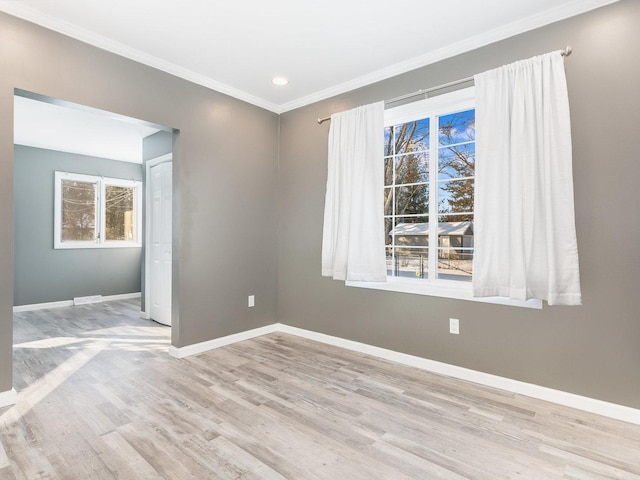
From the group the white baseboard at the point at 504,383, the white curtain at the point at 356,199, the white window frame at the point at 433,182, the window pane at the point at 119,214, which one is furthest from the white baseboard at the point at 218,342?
the window pane at the point at 119,214

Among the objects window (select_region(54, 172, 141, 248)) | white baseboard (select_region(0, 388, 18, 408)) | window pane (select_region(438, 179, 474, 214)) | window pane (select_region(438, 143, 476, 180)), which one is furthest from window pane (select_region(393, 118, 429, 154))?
window (select_region(54, 172, 141, 248))

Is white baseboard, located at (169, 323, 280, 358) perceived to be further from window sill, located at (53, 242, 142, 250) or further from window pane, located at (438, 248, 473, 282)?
window sill, located at (53, 242, 142, 250)

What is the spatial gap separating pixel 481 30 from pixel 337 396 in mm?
2860

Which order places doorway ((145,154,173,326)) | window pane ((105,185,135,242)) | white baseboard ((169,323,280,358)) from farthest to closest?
window pane ((105,185,135,242)) → doorway ((145,154,173,326)) → white baseboard ((169,323,280,358))

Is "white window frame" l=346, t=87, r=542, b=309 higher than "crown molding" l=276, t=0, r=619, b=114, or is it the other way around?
"crown molding" l=276, t=0, r=619, b=114

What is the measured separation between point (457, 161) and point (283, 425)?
2359 mm

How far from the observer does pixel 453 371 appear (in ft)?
9.18

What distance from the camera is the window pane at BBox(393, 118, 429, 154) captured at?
308 centimetres

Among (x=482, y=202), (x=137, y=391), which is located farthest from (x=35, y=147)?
(x=482, y=202)

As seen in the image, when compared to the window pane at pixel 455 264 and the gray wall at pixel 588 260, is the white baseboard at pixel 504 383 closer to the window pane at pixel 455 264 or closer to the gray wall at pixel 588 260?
→ the gray wall at pixel 588 260

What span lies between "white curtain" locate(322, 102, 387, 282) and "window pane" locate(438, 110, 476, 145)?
0.51m

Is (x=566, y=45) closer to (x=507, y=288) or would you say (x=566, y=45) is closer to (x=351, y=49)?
(x=351, y=49)

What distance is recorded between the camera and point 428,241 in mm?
2973

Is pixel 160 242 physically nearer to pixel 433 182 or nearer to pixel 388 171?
pixel 388 171
